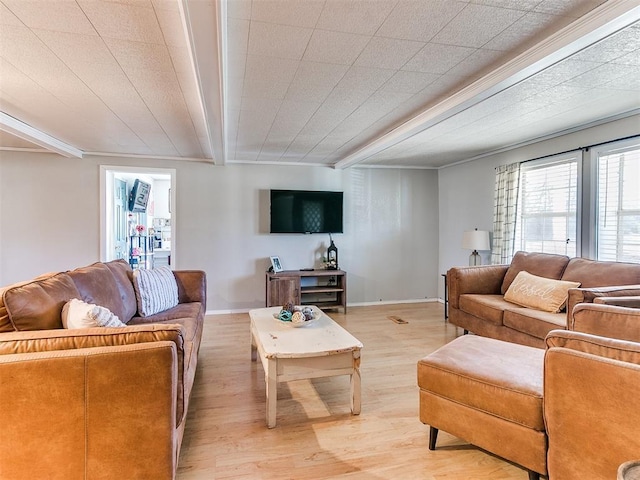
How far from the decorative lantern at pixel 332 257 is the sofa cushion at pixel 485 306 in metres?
2.07

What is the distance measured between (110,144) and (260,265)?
253cm

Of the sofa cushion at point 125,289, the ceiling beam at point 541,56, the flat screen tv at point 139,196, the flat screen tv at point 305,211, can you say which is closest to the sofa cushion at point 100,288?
the sofa cushion at point 125,289

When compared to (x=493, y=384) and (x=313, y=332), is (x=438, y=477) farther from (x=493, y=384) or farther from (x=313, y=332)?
(x=313, y=332)

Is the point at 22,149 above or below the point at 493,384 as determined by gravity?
above

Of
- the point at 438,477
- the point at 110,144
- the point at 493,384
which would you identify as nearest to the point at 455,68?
the point at 493,384

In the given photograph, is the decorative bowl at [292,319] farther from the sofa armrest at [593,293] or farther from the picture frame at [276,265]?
the picture frame at [276,265]

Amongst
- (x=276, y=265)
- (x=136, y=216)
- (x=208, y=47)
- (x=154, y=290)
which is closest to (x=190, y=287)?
(x=154, y=290)

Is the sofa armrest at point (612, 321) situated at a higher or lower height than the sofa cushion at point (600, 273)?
lower

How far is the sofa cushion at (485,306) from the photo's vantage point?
3.34 metres

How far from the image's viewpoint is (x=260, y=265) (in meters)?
5.29

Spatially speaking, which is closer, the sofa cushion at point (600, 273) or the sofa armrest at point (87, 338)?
the sofa armrest at point (87, 338)

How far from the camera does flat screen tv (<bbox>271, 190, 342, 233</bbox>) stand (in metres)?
5.23

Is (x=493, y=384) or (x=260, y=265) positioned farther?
(x=260, y=265)

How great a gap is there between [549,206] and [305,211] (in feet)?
10.4
